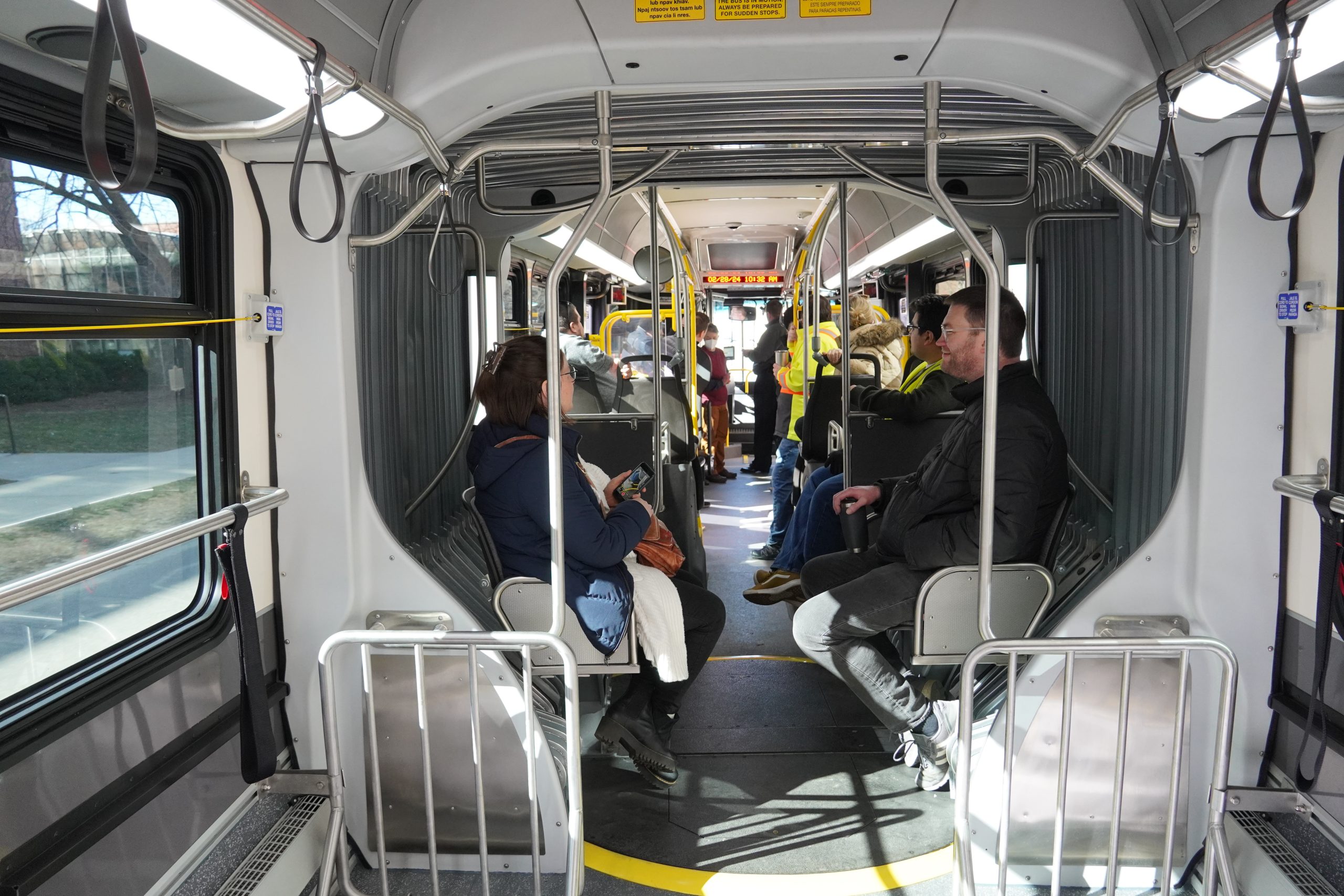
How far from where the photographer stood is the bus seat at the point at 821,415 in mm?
6328

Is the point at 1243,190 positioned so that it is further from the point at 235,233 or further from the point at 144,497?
the point at 144,497

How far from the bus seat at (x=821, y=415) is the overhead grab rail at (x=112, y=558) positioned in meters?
4.05

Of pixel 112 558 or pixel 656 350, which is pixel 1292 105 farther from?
pixel 656 350

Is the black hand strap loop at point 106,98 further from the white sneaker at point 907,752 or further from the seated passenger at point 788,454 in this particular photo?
the seated passenger at point 788,454

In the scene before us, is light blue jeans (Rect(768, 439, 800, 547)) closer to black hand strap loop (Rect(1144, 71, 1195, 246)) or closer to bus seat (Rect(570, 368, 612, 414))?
bus seat (Rect(570, 368, 612, 414))

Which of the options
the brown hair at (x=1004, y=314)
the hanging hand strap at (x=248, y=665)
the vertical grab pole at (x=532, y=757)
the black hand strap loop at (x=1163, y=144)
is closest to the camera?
the black hand strap loop at (x=1163, y=144)

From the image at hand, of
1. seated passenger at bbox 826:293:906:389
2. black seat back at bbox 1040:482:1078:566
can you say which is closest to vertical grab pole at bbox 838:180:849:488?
seated passenger at bbox 826:293:906:389

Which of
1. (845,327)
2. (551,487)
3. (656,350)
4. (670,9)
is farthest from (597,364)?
(670,9)

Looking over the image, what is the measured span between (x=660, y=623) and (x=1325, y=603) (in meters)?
1.91

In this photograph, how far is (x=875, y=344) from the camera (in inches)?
236

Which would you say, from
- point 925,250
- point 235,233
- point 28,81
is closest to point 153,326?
point 235,233

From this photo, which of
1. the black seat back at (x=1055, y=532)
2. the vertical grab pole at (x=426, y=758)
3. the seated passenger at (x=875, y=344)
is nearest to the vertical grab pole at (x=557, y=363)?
the vertical grab pole at (x=426, y=758)

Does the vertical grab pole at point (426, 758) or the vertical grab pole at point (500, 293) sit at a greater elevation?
the vertical grab pole at point (500, 293)

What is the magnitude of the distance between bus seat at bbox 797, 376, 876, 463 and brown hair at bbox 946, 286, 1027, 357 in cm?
257
